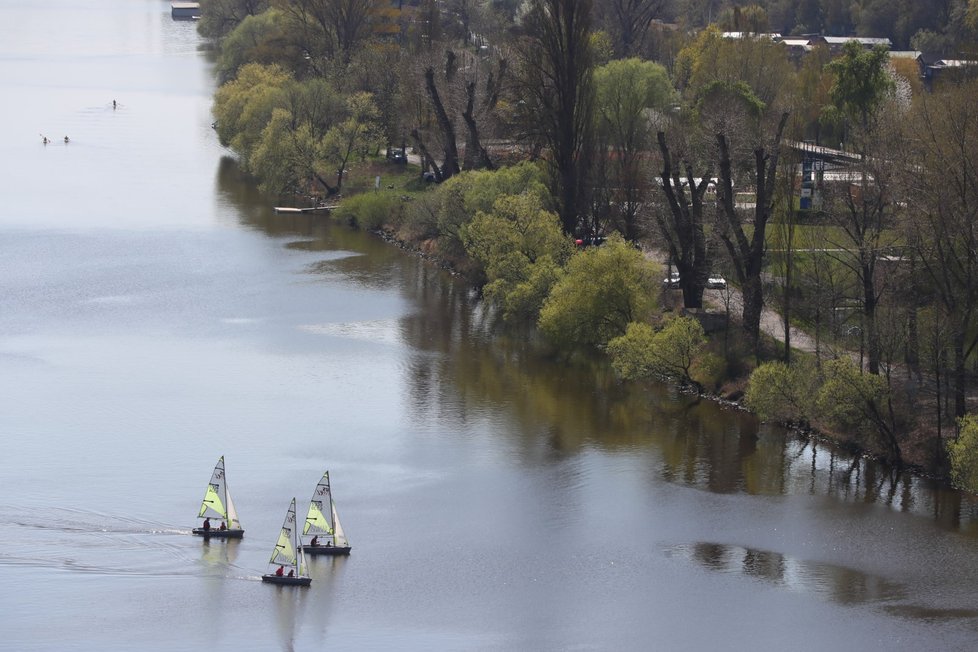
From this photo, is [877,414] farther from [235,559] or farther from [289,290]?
[289,290]

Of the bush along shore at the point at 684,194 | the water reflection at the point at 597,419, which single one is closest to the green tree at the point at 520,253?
the bush along shore at the point at 684,194

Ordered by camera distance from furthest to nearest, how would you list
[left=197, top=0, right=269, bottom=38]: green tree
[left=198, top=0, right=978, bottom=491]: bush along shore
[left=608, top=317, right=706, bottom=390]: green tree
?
[left=197, top=0, right=269, bottom=38]: green tree < [left=608, top=317, right=706, bottom=390]: green tree < [left=198, top=0, right=978, bottom=491]: bush along shore

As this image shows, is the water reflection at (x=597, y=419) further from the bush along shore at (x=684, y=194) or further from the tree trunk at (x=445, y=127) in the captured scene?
the tree trunk at (x=445, y=127)

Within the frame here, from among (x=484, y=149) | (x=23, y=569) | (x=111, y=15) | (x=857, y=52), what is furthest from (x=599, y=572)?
(x=111, y=15)

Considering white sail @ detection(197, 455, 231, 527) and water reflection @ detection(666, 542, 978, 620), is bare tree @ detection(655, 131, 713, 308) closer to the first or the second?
water reflection @ detection(666, 542, 978, 620)

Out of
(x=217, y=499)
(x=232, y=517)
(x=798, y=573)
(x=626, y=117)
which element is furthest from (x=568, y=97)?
(x=798, y=573)

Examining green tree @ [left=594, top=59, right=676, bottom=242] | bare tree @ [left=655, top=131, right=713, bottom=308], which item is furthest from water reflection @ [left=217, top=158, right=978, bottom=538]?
green tree @ [left=594, top=59, right=676, bottom=242]
